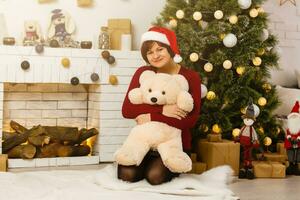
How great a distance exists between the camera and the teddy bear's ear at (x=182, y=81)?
307 centimetres

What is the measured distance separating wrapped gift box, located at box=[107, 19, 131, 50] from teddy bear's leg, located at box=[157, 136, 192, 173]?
1.47 m

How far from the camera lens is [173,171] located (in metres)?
2.94


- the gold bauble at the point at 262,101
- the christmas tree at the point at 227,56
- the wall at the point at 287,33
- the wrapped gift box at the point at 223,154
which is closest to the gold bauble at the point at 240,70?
the christmas tree at the point at 227,56

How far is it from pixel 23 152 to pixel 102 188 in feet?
3.66

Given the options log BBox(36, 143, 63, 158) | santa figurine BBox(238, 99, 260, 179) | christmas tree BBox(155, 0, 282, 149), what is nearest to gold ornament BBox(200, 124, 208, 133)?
christmas tree BBox(155, 0, 282, 149)

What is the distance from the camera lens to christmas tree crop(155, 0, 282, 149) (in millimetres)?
3760

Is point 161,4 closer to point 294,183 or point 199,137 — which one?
point 199,137

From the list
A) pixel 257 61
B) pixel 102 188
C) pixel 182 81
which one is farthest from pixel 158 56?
pixel 257 61

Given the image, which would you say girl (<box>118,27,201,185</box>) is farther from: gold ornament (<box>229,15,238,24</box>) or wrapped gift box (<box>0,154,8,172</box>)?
wrapped gift box (<box>0,154,8,172</box>)

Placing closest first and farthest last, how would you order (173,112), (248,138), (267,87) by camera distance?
(173,112)
(248,138)
(267,87)

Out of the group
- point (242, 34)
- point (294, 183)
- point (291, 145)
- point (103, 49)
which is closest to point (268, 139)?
point (291, 145)

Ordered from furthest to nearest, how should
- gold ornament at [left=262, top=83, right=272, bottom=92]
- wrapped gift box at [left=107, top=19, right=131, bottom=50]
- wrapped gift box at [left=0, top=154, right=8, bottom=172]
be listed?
wrapped gift box at [left=107, top=19, right=131, bottom=50] → gold ornament at [left=262, top=83, right=272, bottom=92] → wrapped gift box at [left=0, top=154, right=8, bottom=172]

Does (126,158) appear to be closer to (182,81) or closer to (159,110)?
(159,110)

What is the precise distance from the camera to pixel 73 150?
4.01 meters
